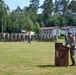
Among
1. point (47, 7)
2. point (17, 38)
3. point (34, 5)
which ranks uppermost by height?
point (34, 5)

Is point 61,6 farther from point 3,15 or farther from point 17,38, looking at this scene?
point 17,38

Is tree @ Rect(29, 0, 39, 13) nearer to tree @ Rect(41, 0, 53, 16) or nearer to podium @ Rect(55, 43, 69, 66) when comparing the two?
tree @ Rect(41, 0, 53, 16)

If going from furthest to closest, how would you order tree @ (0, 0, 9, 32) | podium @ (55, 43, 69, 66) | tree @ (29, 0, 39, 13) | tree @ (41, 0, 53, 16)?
tree @ (29, 0, 39, 13) → tree @ (41, 0, 53, 16) → tree @ (0, 0, 9, 32) → podium @ (55, 43, 69, 66)

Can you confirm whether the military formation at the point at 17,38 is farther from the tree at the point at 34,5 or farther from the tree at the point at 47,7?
the tree at the point at 34,5

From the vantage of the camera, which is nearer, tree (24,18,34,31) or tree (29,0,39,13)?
tree (24,18,34,31)

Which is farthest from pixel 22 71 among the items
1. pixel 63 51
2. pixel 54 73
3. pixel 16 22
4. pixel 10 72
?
pixel 16 22

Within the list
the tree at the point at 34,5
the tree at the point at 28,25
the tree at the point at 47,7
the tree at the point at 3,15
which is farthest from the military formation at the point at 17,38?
A: the tree at the point at 34,5

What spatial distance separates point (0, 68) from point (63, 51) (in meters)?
3.35

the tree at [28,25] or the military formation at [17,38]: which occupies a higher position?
the tree at [28,25]

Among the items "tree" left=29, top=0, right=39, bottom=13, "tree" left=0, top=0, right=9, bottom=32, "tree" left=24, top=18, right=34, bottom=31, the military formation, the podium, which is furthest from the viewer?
"tree" left=29, top=0, right=39, bottom=13

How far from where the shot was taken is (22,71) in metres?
13.7

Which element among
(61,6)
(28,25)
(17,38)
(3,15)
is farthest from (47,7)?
(17,38)

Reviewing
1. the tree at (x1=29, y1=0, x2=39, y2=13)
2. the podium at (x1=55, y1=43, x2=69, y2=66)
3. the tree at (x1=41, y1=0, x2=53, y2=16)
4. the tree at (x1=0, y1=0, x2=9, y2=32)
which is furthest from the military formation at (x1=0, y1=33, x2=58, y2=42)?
the tree at (x1=29, y1=0, x2=39, y2=13)

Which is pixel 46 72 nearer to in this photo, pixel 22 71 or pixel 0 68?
pixel 22 71
